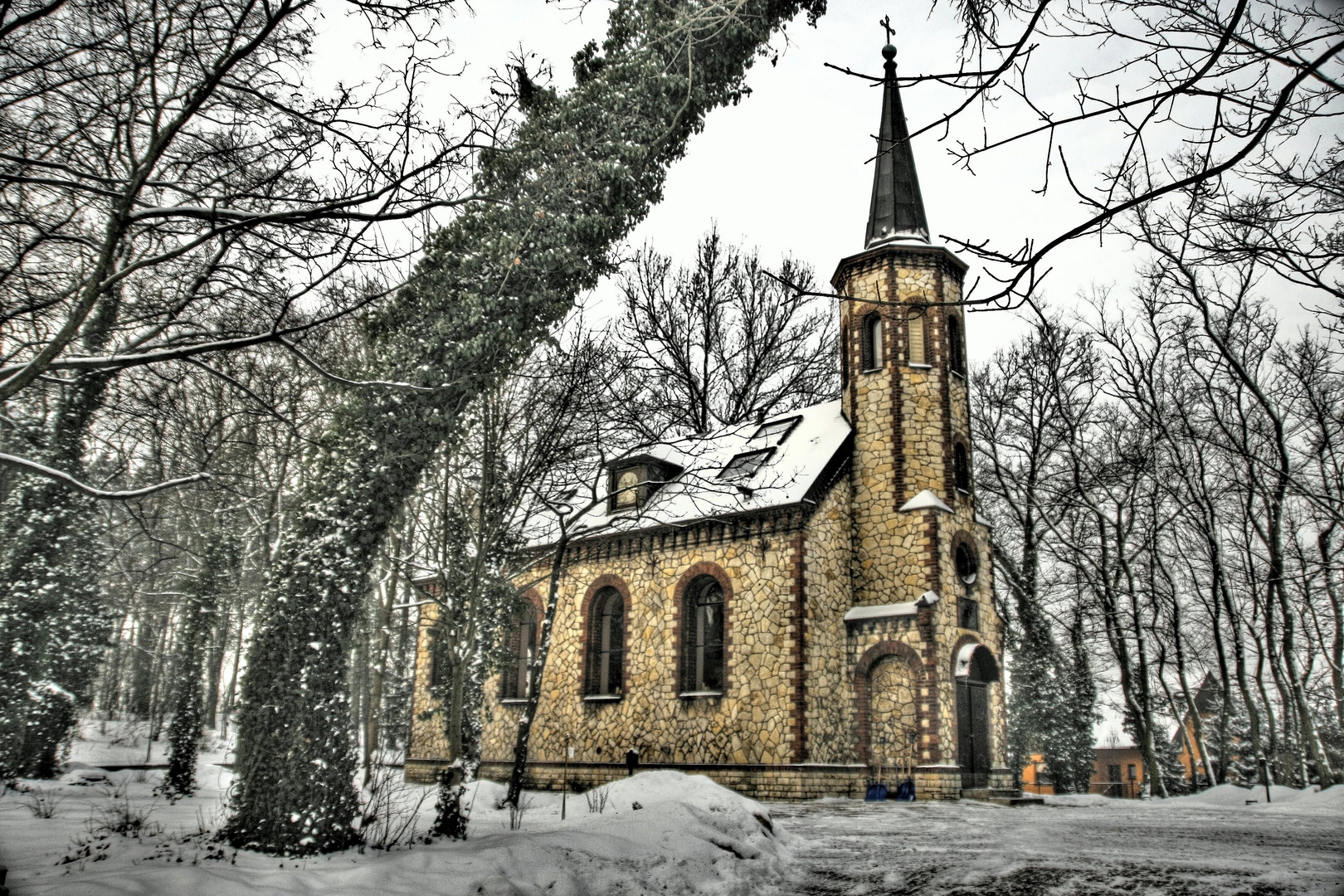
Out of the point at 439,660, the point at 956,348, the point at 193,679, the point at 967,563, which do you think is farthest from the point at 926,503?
the point at 193,679

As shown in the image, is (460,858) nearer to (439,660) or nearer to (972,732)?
(972,732)

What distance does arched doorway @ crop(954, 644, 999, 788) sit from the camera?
52.2ft

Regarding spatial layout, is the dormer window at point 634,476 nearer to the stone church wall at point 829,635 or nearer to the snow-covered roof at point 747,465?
the snow-covered roof at point 747,465

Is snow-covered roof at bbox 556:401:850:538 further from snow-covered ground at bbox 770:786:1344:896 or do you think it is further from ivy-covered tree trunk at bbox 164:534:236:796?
ivy-covered tree trunk at bbox 164:534:236:796

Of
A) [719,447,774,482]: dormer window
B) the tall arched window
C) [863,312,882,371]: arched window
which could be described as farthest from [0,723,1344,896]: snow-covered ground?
[863,312,882,371]: arched window

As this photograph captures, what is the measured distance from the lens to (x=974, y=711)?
16438 mm

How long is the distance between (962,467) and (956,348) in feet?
9.13

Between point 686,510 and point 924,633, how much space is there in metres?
5.53

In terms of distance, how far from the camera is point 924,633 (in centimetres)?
1589

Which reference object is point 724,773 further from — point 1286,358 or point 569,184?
point 1286,358

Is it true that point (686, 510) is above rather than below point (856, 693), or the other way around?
above

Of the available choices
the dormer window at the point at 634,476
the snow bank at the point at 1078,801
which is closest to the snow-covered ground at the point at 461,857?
the dormer window at the point at 634,476

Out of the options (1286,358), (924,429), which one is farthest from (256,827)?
(1286,358)

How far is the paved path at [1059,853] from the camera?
6711 mm
